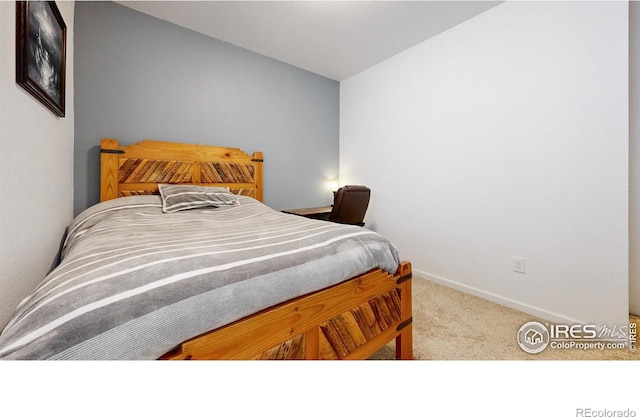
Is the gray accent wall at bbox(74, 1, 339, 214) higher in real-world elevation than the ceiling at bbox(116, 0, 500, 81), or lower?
lower

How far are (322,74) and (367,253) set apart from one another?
299 cm

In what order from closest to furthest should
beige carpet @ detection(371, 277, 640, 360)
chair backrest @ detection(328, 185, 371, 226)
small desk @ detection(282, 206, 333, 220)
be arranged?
beige carpet @ detection(371, 277, 640, 360) < chair backrest @ detection(328, 185, 371, 226) < small desk @ detection(282, 206, 333, 220)

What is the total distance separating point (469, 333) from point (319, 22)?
2753 mm

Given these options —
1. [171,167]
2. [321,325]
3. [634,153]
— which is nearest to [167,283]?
[321,325]

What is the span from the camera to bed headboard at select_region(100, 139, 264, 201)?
1945 mm

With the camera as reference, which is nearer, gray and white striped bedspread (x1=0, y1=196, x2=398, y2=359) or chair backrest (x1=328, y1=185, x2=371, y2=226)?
gray and white striped bedspread (x1=0, y1=196, x2=398, y2=359)

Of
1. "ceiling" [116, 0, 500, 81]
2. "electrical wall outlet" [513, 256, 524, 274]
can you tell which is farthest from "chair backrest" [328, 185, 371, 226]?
"ceiling" [116, 0, 500, 81]

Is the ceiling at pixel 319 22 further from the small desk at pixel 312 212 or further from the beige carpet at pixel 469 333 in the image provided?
the beige carpet at pixel 469 333

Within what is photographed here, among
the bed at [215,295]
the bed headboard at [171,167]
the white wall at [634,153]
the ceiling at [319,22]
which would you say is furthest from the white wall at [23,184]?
the white wall at [634,153]

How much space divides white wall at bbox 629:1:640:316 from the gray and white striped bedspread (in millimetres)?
1760

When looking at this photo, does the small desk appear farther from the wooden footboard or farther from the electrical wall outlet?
the electrical wall outlet

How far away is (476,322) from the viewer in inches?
66.6
